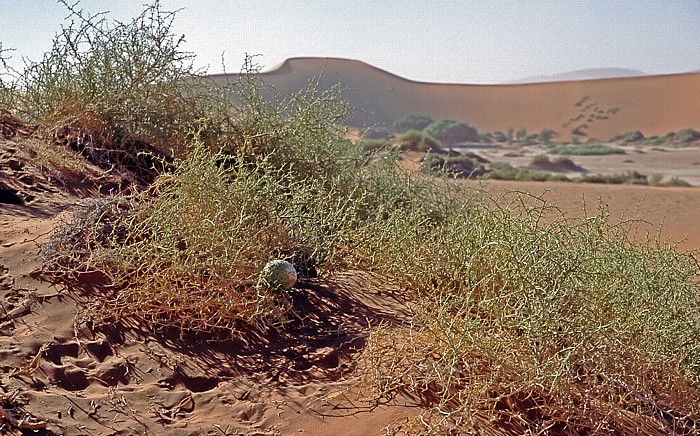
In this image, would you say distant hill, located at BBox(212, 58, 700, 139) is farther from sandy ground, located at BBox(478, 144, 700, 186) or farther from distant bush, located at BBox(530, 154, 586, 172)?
distant bush, located at BBox(530, 154, 586, 172)

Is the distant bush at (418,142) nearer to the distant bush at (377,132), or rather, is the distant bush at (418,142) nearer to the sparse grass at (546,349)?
the distant bush at (377,132)

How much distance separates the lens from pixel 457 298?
11.1ft

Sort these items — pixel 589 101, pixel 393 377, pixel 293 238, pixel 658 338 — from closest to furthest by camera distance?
pixel 393 377
pixel 658 338
pixel 293 238
pixel 589 101

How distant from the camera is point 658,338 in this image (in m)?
3.38

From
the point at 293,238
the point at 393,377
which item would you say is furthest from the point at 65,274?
the point at 393,377

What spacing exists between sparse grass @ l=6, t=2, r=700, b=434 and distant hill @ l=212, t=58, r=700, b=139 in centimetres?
4475

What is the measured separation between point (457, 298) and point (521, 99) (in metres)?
64.1

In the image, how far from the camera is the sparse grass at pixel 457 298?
9.64 ft

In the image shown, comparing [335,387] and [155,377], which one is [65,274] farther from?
[335,387]

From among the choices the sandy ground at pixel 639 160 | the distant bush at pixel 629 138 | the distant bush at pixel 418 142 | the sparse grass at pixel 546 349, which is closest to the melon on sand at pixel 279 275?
the sparse grass at pixel 546 349

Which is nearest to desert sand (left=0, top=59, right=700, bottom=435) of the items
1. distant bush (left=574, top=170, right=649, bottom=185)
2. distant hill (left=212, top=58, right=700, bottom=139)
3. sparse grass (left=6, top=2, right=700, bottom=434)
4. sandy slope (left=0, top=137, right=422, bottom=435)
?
sandy slope (left=0, top=137, right=422, bottom=435)

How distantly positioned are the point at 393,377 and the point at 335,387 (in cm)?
26

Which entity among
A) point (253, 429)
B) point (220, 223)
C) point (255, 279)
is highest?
point (220, 223)

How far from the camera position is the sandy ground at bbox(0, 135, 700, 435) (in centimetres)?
280
